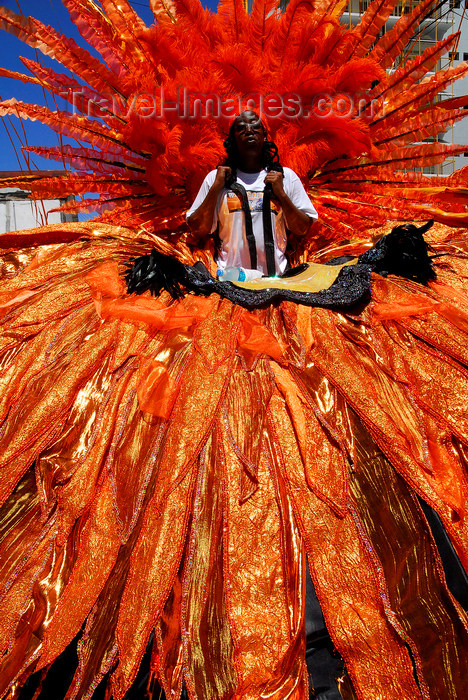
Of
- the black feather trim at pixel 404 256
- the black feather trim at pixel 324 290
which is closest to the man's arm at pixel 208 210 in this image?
the black feather trim at pixel 324 290

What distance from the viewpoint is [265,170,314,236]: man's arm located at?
2.09m

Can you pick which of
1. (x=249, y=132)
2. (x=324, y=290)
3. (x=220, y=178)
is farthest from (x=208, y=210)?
(x=324, y=290)

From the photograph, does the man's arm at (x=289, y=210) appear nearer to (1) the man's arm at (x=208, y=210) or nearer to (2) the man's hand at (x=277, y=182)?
(2) the man's hand at (x=277, y=182)

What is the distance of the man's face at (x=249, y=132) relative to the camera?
219cm

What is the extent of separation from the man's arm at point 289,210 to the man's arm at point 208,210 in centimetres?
20

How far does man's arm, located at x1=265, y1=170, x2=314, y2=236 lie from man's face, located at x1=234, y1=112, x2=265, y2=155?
168 millimetres

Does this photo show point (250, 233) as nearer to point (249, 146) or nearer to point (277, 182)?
point (277, 182)

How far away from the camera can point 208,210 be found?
215 cm

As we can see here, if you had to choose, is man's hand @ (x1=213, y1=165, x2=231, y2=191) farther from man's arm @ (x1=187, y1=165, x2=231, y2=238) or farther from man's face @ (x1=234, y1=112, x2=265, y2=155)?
man's face @ (x1=234, y1=112, x2=265, y2=155)

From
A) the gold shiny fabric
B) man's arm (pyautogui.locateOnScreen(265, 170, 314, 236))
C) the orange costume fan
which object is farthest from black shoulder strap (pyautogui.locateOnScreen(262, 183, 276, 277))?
the gold shiny fabric

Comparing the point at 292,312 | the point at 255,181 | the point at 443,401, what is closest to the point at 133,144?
the point at 255,181

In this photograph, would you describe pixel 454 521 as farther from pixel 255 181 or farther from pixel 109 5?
pixel 109 5

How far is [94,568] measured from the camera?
94 centimetres

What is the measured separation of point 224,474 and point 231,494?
1.8 inches
